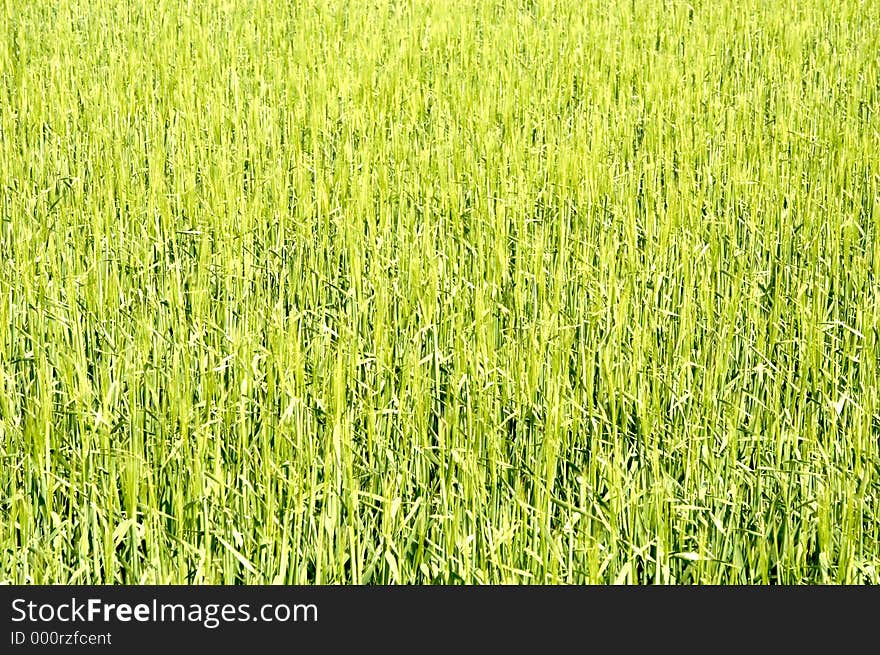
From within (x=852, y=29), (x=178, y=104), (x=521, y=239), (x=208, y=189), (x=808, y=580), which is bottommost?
(x=808, y=580)

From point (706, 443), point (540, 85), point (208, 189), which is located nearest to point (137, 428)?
point (706, 443)

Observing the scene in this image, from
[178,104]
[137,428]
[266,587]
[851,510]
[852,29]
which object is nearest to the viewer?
[266,587]

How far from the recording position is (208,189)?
11.4 ft

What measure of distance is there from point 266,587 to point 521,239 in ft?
5.14

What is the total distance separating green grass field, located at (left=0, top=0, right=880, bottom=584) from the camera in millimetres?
1825

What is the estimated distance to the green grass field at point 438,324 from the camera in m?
1.83

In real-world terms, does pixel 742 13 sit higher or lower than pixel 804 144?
higher

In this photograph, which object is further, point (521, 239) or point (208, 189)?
point (208, 189)

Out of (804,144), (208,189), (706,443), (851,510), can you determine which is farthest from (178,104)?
(851,510)

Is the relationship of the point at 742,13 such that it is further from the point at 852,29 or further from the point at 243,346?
the point at 243,346

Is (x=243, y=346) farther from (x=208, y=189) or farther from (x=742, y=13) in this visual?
(x=742, y=13)

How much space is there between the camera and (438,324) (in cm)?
253

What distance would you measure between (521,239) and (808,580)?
4.68ft

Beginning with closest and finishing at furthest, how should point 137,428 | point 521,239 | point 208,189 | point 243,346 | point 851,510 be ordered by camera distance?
point 851,510, point 137,428, point 243,346, point 521,239, point 208,189
